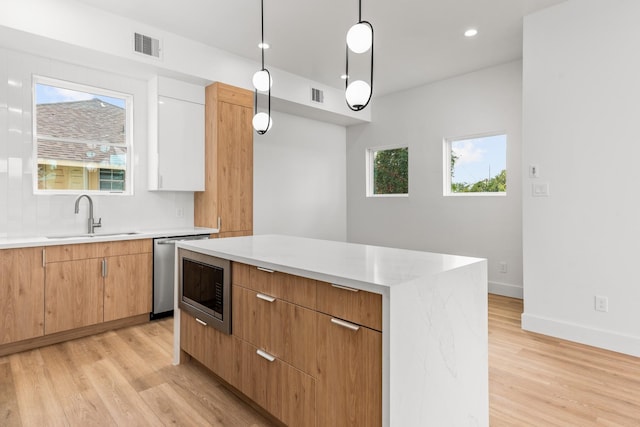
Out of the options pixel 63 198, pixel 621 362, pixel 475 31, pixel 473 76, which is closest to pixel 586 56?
pixel 475 31

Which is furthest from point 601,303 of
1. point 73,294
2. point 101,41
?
point 101,41

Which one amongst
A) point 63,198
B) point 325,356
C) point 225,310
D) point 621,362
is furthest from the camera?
point 63,198

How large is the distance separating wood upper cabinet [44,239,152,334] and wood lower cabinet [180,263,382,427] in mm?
1650

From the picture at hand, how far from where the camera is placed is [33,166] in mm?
3275

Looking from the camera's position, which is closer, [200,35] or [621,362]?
[621,362]

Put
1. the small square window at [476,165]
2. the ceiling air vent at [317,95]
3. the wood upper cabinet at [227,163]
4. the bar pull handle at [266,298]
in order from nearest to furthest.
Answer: the bar pull handle at [266,298], the wood upper cabinet at [227,163], the small square window at [476,165], the ceiling air vent at [317,95]

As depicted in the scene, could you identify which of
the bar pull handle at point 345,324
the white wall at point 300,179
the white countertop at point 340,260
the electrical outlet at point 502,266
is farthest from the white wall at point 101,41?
the electrical outlet at point 502,266

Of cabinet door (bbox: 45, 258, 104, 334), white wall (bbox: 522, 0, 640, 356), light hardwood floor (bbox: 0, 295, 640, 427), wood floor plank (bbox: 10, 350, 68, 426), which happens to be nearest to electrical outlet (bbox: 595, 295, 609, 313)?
white wall (bbox: 522, 0, 640, 356)

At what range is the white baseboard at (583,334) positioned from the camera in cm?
275

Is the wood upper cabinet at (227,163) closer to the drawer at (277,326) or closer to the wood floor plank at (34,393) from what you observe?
the wood floor plank at (34,393)

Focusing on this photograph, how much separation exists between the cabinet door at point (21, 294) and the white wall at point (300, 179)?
277 cm

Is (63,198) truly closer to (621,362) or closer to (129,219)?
(129,219)

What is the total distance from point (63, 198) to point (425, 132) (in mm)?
4636

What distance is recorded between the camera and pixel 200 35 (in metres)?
3.75
